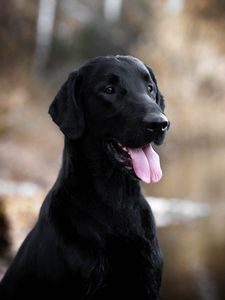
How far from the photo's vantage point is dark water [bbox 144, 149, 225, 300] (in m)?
7.89

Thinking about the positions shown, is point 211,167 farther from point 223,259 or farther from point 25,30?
point 25,30

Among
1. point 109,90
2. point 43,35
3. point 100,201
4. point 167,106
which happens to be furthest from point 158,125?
point 43,35

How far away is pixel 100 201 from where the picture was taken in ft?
13.5

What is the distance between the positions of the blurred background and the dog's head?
10.5 ft

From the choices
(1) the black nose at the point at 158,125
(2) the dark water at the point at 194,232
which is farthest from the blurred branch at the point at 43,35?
(1) the black nose at the point at 158,125

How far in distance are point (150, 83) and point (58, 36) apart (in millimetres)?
29382

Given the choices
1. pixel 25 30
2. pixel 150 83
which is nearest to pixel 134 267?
pixel 150 83

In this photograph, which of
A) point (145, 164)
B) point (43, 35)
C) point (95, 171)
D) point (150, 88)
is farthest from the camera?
point (43, 35)

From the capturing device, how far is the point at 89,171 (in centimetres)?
416

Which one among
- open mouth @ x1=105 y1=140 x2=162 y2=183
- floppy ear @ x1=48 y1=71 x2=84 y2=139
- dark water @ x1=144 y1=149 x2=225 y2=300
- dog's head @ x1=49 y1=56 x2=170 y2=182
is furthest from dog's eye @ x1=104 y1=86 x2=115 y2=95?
dark water @ x1=144 y1=149 x2=225 y2=300

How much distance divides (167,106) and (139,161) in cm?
1989

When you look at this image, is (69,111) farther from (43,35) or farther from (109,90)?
(43,35)

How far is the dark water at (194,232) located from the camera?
7.89 m

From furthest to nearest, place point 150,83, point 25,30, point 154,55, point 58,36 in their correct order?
point 58,36 < point 25,30 < point 154,55 < point 150,83
